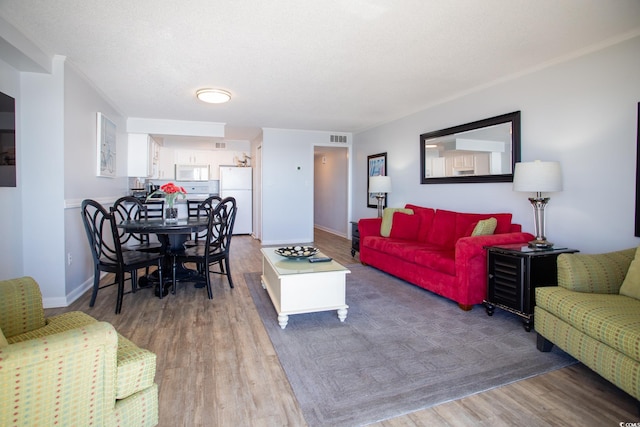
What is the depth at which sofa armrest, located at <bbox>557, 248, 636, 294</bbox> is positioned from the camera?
84.0 inches

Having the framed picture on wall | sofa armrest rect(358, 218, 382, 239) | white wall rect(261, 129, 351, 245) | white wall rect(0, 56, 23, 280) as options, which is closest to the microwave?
white wall rect(261, 129, 351, 245)

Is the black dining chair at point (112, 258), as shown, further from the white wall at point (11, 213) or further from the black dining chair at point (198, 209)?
the black dining chair at point (198, 209)

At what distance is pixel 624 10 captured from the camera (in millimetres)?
2234

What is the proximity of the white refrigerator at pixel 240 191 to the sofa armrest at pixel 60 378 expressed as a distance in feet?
21.9

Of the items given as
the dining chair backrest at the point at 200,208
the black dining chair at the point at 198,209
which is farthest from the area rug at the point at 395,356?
the dining chair backrest at the point at 200,208

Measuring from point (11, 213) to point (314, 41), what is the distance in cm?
294

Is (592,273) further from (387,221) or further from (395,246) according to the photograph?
(387,221)

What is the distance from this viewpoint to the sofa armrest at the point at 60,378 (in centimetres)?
94

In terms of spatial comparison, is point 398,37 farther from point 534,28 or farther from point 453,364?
point 453,364

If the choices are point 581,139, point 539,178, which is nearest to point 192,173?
point 539,178

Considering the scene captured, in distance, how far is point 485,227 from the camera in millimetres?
3268

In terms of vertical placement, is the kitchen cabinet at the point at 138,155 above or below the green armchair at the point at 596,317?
above

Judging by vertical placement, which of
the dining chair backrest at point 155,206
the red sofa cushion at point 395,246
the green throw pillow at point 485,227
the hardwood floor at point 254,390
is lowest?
the hardwood floor at point 254,390

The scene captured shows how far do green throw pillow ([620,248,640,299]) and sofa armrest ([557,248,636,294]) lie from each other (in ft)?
0.22
